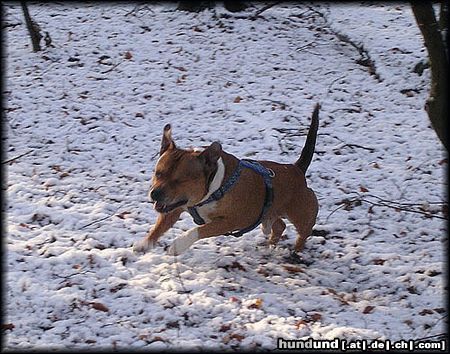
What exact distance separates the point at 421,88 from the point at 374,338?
6.41m

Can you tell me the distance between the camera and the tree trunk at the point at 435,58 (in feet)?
15.3

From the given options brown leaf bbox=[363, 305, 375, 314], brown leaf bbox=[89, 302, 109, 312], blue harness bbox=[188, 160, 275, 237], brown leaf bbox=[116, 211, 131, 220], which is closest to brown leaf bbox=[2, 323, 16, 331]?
brown leaf bbox=[89, 302, 109, 312]

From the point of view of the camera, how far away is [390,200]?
666 centimetres

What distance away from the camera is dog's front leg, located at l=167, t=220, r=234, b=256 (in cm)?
503

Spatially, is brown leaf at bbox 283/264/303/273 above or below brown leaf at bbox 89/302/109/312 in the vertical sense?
below

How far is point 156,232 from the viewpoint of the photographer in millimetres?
5184

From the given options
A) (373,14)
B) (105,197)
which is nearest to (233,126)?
(105,197)

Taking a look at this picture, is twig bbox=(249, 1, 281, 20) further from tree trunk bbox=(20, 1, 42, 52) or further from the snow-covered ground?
tree trunk bbox=(20, 1, 42, 52)

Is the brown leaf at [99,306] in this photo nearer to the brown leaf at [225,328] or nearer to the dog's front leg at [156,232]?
the dog's front leg at [156,232]

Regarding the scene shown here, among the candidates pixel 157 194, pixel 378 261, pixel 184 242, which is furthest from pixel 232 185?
pixel 378 261

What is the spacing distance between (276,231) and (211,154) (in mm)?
1279

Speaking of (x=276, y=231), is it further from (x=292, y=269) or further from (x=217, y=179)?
(x=217, y=179)

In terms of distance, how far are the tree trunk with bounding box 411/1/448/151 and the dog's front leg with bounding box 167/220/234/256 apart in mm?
1960

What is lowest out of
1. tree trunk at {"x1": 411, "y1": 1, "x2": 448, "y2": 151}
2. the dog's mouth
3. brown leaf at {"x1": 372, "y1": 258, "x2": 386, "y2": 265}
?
brown leaf at {"x1": 372, "y1": 258, "x2": 386, "y2": 265}
